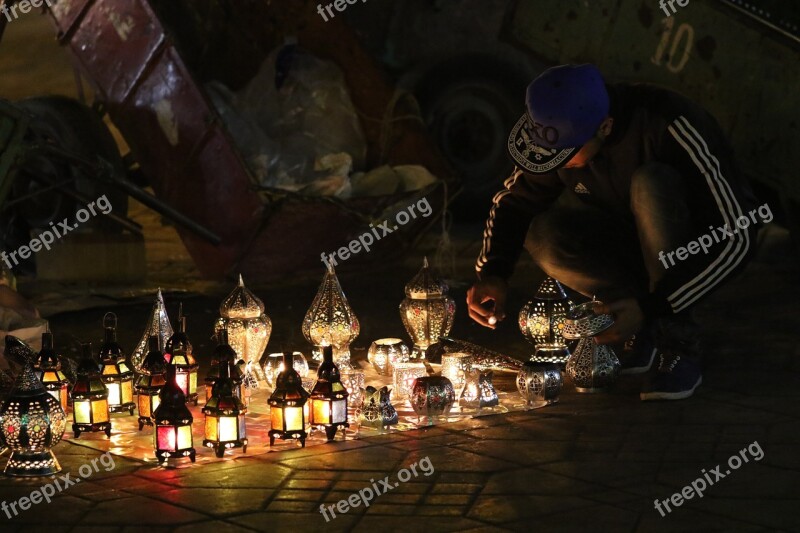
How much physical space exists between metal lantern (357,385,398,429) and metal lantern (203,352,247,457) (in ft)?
1.68

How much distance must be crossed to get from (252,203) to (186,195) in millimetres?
585

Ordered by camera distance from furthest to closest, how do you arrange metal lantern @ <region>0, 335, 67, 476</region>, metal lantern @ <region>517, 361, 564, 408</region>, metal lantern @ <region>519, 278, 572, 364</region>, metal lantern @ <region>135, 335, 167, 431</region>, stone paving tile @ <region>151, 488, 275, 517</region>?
1. metal lantern @ <region>519, 278, 572, 364</region>
2. metal lantern @ <region>517, 361, 564, 408</region>
3. metal lantern @ <region>135, 335, 167, 431</region>
4. metal lantern @ <region>0, 335, 67, 476</region>
5. stone paving tile @ <region>151, 488, 275, 517</region>

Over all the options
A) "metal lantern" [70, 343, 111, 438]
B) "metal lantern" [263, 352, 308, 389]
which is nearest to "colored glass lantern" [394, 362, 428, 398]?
"metal lantern" [263, 352, 308, 389]

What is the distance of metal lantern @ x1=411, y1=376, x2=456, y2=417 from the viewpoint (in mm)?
4305

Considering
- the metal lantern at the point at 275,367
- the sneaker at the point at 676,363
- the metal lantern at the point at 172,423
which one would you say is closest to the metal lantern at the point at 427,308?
the metal lantern at the point at 275,367

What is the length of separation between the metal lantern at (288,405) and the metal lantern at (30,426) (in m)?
0.66

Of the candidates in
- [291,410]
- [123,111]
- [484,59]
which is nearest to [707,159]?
[291,410]

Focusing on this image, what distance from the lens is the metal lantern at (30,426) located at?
363cm

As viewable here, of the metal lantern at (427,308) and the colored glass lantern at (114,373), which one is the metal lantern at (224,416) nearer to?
the colored glass lantern at (114,373)

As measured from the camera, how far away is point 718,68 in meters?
7.89

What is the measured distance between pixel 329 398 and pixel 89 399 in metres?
0.79

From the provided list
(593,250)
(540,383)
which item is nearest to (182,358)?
(540,383)

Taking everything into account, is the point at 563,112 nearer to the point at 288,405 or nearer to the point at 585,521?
the point at 288,405

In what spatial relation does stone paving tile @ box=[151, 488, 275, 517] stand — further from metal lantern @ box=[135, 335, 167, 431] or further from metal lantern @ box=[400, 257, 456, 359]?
metal lantern @ box=[400, 257, 456, 359]
